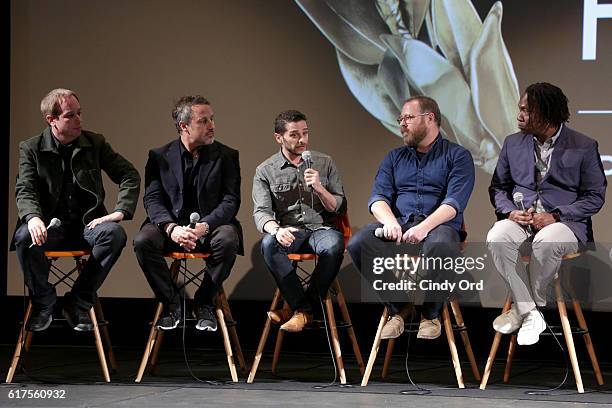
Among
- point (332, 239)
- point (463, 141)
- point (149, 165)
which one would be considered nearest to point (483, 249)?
point (463, 141)

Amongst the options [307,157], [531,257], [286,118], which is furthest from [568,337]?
[286,118]

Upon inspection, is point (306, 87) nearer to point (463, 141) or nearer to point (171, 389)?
point (463, 141)

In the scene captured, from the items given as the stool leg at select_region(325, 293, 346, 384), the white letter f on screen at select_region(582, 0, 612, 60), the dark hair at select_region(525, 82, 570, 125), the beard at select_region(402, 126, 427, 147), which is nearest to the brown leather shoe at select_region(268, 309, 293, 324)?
the stool leg at select_region(325, 293, 346, 384)

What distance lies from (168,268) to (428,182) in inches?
50.1

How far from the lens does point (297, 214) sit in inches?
204

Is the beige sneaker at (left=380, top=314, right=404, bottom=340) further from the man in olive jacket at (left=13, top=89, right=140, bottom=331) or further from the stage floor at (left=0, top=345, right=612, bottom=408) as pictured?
the man in olive jacket at (left=13, top=89, right=140, bottom=331)

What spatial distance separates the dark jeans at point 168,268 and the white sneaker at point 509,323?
1.26 meters

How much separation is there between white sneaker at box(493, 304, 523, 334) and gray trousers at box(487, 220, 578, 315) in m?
0.03

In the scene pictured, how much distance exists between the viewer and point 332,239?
490 centimetres

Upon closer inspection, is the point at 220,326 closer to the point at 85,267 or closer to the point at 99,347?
the point at 99,347

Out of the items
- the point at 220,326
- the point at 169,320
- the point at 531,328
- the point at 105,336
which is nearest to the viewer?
the point at 531,328

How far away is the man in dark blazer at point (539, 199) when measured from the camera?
4.66 m

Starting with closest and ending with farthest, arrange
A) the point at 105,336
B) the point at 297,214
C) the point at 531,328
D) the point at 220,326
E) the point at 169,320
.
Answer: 1. the point at 531,328
2. the point at 169,320
3. the point at 220,326
4. the point at 297,214
5. the point at 105,336

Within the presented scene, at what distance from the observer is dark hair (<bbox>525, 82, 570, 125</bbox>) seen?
4.88 m
